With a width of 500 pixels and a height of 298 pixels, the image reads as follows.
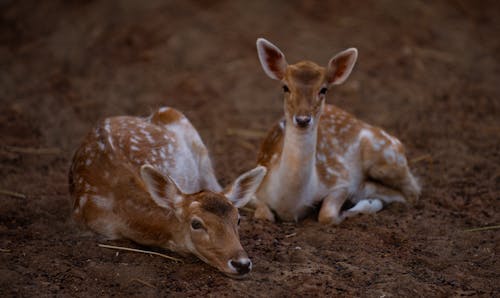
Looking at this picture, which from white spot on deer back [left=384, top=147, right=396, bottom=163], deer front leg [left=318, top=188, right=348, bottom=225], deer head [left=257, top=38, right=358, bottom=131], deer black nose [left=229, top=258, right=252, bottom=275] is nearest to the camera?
deer black nose [left=229, top=258, right=252, bottom=275]

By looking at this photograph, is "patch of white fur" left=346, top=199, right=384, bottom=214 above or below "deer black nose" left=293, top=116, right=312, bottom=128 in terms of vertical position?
below

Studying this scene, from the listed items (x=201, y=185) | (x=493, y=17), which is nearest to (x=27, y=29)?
(x=201, y=185)

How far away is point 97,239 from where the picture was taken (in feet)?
16.5

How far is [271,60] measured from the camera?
5.57 meters

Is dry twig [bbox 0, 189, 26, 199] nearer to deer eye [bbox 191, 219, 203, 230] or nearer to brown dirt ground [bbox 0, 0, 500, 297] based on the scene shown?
brown dirt ground [bbox 0, 0, 500, 297]

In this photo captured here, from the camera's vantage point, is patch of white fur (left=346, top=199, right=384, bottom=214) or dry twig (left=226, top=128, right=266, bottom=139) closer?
patch of white fur (left=346, top=199, right=384, bottom=214)

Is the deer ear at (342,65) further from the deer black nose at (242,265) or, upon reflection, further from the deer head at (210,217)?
the deer black nose at (242,265)

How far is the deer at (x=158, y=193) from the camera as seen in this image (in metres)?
4.44

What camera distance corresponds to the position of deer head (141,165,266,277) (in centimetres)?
434

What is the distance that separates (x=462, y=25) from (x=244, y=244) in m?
7.19

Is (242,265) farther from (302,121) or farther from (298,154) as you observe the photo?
(298,154)

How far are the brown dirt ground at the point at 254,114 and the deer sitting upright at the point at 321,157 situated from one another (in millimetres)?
200

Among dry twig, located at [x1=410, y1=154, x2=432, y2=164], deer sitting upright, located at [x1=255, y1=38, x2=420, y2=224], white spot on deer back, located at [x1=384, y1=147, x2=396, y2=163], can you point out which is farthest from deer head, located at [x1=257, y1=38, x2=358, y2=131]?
dry twig, located at [x1=410, y1=154, x2=432, y2=164]

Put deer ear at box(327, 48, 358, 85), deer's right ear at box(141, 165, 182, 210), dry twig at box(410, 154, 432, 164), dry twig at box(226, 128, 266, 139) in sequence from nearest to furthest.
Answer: deer's right ear at box(141, 165, 182, 210) → deer ear at box(327, 48, 358, 85) → dry twig at box(410, 154, 432, 164) → dry twig at box(226, 128, 266, 139)
